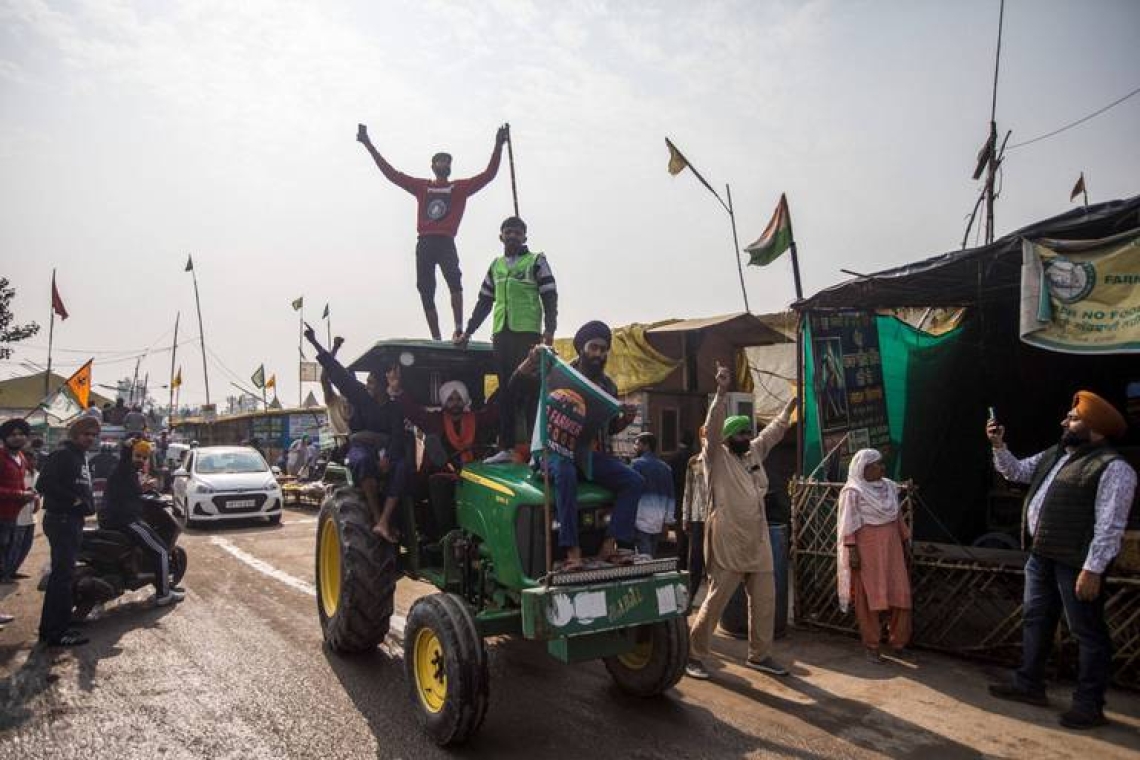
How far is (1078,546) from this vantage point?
4.47 metres

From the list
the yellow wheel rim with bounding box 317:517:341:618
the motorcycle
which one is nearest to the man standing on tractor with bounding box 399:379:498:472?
the yellow wheel rim with bounding box 317:517:341:618

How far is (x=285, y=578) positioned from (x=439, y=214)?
4.77 meters

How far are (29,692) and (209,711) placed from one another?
55.7 inches

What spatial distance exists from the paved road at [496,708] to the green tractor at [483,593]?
0.28 metres

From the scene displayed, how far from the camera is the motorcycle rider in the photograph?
726 centimetres

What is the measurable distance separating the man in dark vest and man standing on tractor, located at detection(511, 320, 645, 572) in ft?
8.88

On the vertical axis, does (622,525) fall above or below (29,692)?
above

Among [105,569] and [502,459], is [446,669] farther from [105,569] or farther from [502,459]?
[105,569]

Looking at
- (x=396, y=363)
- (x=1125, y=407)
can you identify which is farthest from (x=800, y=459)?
(x=1125, y=407)

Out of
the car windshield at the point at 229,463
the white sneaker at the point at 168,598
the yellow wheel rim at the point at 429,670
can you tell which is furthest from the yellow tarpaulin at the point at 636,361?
the yellow wheel rim at the point at 429,670

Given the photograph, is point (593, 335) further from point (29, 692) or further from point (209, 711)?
point (29, 692)

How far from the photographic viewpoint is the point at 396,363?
18.8 ft

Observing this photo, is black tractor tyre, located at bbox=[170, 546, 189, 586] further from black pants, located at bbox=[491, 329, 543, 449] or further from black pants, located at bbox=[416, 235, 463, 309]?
black pants, located at bbox=[491, 329, 543, 449]

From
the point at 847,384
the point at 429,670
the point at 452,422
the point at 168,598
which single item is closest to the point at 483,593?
the point at 429,670
